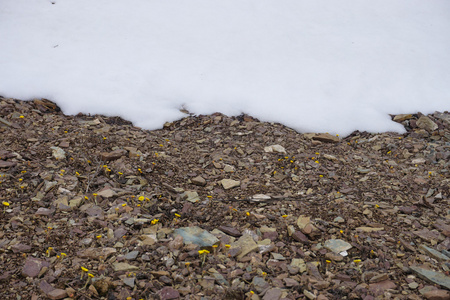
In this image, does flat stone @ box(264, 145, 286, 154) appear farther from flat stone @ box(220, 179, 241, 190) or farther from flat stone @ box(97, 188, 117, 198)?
flat stone @ box(97, 188, 117, 198)

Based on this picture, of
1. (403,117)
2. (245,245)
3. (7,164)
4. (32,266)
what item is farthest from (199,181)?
(403,117)

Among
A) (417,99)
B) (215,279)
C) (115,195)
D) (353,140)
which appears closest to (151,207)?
(115,195)

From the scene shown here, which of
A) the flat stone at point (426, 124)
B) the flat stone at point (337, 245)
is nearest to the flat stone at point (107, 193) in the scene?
the flat stone at point (337, 245)

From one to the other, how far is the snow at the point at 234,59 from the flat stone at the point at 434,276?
324 centimetres

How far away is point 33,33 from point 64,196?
198 inches

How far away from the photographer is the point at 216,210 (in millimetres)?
3928

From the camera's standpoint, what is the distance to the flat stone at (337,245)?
3343 mm

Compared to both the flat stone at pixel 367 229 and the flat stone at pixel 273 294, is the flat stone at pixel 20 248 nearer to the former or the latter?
the flat stone at pixel 273 294

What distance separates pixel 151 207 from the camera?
12.4ft

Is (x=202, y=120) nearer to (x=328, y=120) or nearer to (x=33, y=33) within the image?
(x=328, y=120)

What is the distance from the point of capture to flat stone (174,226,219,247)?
128 inches

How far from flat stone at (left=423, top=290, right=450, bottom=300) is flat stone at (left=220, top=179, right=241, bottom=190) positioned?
230 centimetres

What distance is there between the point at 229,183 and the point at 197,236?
1.24 meters

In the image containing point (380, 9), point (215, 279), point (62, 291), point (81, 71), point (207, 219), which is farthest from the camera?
point (380, 9)
